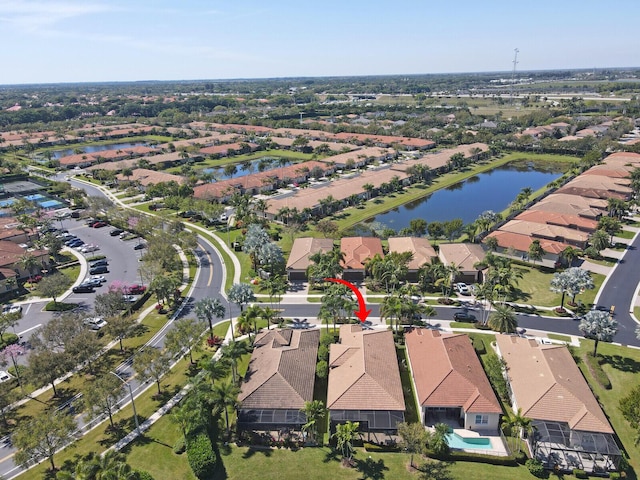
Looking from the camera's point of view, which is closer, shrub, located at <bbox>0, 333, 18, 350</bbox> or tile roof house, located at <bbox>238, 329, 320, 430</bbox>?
tile roof house, located at <bbox>238, 329, 320, 430</bbox>

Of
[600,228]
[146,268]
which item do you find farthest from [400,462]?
[600,228]

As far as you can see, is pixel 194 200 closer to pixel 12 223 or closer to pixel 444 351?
pixel 12 223

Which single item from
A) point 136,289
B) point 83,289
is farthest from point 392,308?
point 83,289

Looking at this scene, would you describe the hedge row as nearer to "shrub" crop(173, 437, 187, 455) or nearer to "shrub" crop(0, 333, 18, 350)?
"shrub" crop(173, 437, 187, 455)

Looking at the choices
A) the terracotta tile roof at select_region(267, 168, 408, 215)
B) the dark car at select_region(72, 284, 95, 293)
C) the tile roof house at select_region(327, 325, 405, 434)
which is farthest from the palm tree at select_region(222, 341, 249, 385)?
the terracotta tile roof at select_region(267, 168, 408, 215)

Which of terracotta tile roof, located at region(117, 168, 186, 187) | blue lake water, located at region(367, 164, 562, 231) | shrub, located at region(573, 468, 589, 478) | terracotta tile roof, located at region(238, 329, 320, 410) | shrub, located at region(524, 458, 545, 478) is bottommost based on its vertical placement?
shrub, located at region(573, 468, 589, 478)

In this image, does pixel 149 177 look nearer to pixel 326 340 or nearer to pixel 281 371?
pixel 326 340

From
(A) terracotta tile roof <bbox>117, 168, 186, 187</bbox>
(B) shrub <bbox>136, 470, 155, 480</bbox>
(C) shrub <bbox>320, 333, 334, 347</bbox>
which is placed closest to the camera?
(B) shrub <bbox>136, 470, 155, 480</bbox>
